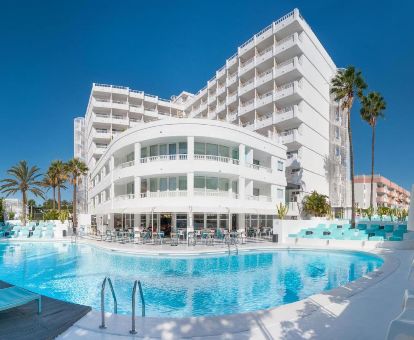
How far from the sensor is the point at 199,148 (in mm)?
28047

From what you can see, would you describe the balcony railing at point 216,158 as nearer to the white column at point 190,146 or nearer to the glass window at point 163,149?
the white column at point 190,146

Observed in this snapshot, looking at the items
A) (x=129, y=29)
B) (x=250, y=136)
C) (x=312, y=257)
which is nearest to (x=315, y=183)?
(x=250, y=136)

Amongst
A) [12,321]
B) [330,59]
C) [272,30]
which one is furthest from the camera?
[330,59]

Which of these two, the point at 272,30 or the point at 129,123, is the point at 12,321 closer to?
the point at 272,30

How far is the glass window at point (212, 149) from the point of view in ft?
93.1

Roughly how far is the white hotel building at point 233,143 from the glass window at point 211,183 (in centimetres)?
9

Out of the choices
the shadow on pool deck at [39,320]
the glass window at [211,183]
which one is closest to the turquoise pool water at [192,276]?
the shadow on pool deck at [39,320]

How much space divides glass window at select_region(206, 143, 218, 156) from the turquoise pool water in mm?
11153

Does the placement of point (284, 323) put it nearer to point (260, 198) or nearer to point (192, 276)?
point (192, 276)

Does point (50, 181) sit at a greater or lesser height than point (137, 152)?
lesser

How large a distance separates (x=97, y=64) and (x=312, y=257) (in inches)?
1638

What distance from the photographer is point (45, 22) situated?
25422 mm

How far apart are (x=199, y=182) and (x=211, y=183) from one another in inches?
47.5

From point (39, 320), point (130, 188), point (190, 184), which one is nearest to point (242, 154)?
point (190, 184)
